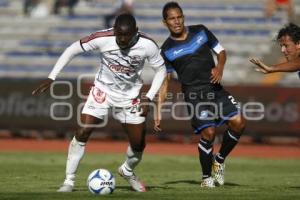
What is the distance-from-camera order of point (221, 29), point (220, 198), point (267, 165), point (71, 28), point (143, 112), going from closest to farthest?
point (220, 198)
point (143, 112)
point (267, 165)
point (221, 29)
point (71, 28)

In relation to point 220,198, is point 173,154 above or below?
below

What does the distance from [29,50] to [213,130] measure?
2099cm

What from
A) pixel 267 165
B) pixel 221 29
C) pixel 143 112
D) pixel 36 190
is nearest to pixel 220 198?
pixel 143 112

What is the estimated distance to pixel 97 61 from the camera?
3100cm

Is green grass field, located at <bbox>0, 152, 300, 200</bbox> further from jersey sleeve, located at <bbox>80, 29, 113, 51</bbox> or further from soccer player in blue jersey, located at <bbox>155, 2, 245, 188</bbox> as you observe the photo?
jersey sleeve, located at <bbox>80, 29, 113, 51</bbox>

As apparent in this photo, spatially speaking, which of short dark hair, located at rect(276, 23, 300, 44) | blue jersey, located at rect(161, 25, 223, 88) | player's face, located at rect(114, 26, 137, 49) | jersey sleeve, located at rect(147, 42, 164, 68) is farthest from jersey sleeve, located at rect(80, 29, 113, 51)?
short dark hair, located at rect(276, 23, 300, 44)

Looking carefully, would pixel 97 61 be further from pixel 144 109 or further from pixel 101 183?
pixel 101 183

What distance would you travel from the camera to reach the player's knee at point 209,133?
42.3 ft

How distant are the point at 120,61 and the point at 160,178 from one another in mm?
3834

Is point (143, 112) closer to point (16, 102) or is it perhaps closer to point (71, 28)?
point (16, 102)

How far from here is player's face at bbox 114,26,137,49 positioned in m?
11.4

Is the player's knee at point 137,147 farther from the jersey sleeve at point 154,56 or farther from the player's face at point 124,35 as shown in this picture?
the player's face at point 124,35

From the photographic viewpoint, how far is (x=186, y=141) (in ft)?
84.6

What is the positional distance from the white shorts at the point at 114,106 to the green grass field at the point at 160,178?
1082mm
